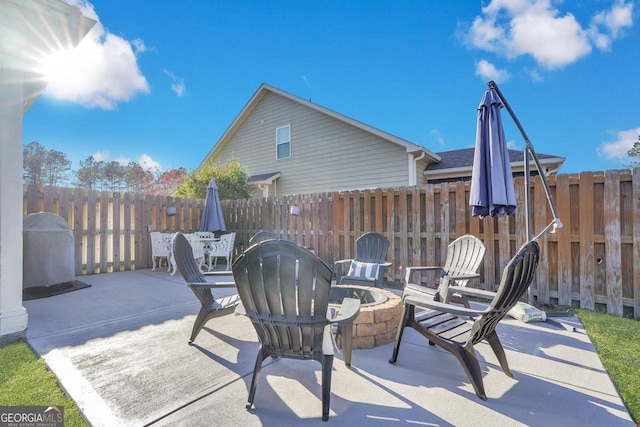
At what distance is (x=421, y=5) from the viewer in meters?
8.66

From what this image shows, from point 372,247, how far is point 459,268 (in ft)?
4.68

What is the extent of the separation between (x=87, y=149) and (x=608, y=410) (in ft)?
92.5

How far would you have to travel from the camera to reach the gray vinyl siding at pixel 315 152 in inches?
380

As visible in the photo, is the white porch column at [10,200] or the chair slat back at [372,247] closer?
the white porch column at [10,200]

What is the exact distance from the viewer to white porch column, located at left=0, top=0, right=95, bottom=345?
2.95m

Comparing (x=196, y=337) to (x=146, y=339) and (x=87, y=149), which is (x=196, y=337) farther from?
(x=87, y=149)

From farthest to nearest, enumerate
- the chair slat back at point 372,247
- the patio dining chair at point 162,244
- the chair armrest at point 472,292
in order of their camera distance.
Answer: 1. the patio dining chair at point 162,244
2. the chair slat back at point 372,247
3. the chair armrest at point 472,292

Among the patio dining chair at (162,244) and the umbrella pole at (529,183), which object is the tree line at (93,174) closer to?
the patio dining chair at (162,244)

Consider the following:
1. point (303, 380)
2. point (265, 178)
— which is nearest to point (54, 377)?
point (303, 380)

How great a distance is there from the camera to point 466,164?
30.0 feet

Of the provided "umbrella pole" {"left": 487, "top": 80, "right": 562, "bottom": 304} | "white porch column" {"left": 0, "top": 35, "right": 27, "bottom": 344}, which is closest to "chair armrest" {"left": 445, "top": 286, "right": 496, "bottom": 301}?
"umbrella pole" {"left": 487, "top": 80, "right": 562, "bottom": 304}

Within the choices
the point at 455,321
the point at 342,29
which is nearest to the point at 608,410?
the point at 455,321

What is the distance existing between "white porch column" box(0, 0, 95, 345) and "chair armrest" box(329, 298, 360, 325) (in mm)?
3496

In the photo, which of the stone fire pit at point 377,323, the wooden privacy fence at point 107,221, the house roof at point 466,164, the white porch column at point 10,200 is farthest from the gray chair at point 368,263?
the wooden privacy fence at point 107,221
